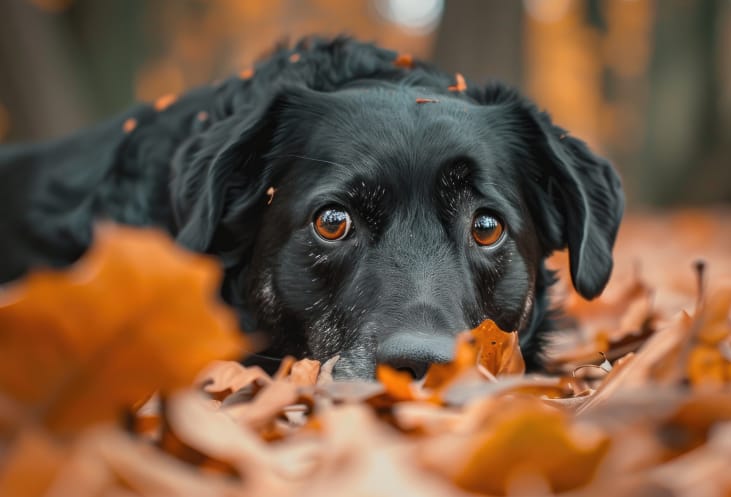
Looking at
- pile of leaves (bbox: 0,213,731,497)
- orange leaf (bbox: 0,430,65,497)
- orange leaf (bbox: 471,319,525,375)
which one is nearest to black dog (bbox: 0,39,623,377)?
orange leaf (bbox: 471,319,525,375)

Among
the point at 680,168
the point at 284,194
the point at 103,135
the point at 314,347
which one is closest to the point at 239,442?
the point at 314,347

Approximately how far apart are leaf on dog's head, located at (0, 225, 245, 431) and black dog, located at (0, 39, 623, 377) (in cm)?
104

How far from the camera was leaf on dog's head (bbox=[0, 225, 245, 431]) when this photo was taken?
3.90ft

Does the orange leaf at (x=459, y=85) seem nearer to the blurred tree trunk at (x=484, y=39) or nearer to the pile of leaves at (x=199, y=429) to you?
the pile of leaves at (x=199, y=429)

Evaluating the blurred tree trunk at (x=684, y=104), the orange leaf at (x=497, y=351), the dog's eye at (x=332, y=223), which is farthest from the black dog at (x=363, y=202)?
the blurred tree trunk at (x=684, y=104)

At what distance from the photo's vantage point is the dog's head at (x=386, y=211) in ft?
8.82

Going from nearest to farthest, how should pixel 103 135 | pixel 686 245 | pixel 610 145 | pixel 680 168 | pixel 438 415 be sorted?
1. pixel 438 415
2. pixel 103 135
3. pixel 686 245
4. pixel 680 168
5. pixel 610 145

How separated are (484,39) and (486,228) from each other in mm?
7643

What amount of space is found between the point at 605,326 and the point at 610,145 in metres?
15.0

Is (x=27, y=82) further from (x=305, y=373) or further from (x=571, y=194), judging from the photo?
(x=305, y=373)

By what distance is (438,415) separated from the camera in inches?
61.1

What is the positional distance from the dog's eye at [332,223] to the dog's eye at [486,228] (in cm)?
45

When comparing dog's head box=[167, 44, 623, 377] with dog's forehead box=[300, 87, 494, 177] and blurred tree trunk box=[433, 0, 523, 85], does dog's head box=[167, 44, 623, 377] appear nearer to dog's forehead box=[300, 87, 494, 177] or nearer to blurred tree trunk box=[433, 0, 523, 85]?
dog's forehead box=[300, 87, 494, 177]

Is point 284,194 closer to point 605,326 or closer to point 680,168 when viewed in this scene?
point 605,326
